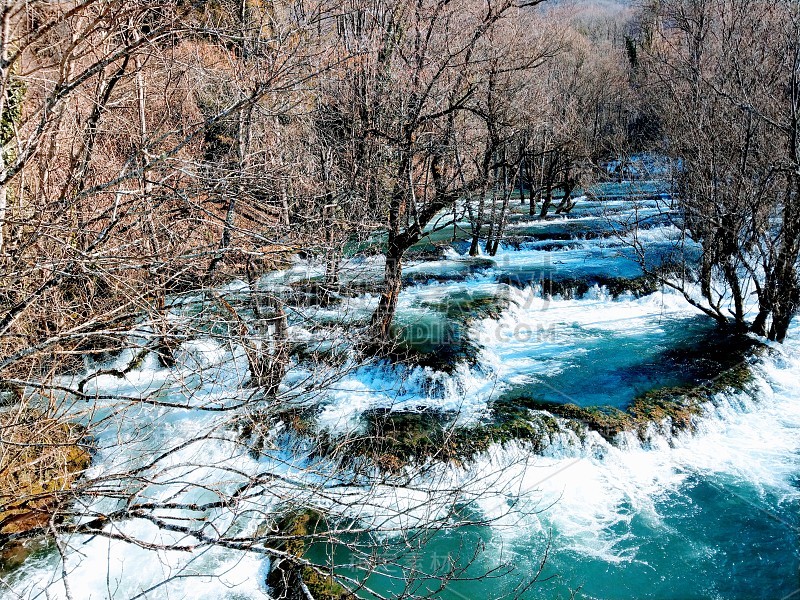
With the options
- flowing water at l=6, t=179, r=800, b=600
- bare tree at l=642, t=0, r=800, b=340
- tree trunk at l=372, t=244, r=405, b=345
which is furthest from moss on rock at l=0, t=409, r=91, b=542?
bare tree at l=642, t=0, r=800, b=340

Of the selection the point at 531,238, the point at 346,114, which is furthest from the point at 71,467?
the point at 531,238

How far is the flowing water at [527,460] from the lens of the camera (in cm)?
493

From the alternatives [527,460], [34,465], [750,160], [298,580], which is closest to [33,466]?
[34,465]

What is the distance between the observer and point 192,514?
6.45m

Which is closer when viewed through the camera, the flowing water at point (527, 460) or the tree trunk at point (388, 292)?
the flowing water at point (527, 460)

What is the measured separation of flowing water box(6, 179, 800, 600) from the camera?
4.93 metres

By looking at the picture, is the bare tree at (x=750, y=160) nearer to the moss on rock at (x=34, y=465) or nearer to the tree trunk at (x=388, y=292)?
the tree trunk at (x=388, y=292)

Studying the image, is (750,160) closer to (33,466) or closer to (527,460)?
(527,460)

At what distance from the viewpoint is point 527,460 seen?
431 cm

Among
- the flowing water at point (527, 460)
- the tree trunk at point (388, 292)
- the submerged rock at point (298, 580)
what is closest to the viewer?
the submerged rock at point (298, 580)

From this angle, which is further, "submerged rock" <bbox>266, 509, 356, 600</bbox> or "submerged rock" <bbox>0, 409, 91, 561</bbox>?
"submerged rock" <bbox>266, 509, 356, 600</bbox>

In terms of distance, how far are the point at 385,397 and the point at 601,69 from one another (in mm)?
27087

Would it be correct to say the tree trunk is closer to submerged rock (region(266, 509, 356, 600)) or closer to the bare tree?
submerged rock (region(266, 509, 356, 600))

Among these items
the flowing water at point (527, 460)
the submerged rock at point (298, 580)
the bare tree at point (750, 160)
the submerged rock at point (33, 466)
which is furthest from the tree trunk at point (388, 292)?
the bare tree at point (750, 160)
